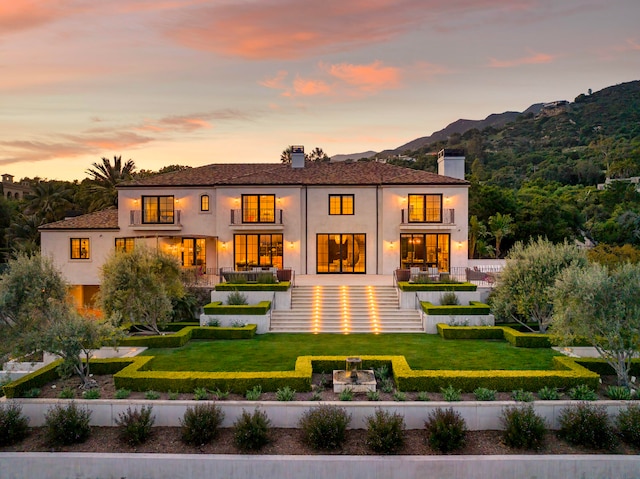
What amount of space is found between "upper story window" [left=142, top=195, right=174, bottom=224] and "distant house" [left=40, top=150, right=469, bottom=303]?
151 millimetres

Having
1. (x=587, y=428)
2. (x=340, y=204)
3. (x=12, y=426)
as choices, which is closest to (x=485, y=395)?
(x=587, y=428)

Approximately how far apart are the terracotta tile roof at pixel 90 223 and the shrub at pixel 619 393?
87.2 ft

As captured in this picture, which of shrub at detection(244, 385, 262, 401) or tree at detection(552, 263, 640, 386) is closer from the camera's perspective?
shrub at detection(244, 385, 262, 401)

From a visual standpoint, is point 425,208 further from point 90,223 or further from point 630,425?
point 90,223

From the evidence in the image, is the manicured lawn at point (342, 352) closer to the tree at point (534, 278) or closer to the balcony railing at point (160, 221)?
the tree at point (534, 278)

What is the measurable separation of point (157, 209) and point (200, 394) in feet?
64.4

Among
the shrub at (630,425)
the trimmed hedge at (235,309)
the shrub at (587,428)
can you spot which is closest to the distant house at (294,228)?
the trimmed hedge at (235,309)

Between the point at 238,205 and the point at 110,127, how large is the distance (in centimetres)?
1476

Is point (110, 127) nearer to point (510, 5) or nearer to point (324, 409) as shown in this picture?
point (510, 5)

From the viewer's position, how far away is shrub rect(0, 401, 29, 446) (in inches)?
389

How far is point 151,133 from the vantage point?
36688 millimetres

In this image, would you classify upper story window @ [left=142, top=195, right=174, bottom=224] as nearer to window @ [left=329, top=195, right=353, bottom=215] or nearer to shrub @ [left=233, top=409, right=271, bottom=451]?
window @ [left=329, top=195, right=353, bottom=215]

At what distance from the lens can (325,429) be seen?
9.53m

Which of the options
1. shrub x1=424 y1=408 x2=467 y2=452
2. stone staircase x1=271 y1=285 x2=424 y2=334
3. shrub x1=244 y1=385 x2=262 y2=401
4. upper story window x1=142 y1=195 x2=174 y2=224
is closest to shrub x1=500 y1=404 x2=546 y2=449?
shrub x1=424 y1=408 x2=467 y2=452
